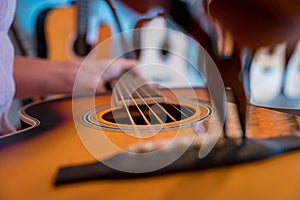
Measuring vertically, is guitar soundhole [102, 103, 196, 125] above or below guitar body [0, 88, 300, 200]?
below

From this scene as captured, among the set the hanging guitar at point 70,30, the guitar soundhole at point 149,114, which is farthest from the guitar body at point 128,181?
the hanging guitar at point 70,30

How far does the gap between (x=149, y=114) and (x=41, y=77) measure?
37 cm

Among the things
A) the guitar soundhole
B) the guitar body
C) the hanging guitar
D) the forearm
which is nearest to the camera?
the guitar body

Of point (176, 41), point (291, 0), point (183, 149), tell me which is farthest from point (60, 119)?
point (176, 41)

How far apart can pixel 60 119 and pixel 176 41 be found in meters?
0.57

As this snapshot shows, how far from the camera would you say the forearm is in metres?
0.70

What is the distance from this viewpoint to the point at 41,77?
729mm

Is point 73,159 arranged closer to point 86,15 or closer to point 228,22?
point 228,22

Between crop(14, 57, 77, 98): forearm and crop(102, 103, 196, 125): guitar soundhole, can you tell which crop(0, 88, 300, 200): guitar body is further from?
crop(14, 57, 77, 98): forearm

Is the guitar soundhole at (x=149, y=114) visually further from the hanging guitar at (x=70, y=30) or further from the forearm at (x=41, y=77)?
the hanging guitar at (x=70, y=30)

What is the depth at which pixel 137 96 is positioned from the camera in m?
0.56

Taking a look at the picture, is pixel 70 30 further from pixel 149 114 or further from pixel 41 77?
pixel 149 114

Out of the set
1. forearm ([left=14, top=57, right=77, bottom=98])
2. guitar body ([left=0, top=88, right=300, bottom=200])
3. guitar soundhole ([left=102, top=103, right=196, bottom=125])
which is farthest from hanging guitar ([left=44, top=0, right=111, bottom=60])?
guitar body ([left=0, top=88, right=300, bottom=200])

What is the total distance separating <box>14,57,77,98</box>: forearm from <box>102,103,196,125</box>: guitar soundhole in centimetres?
30
